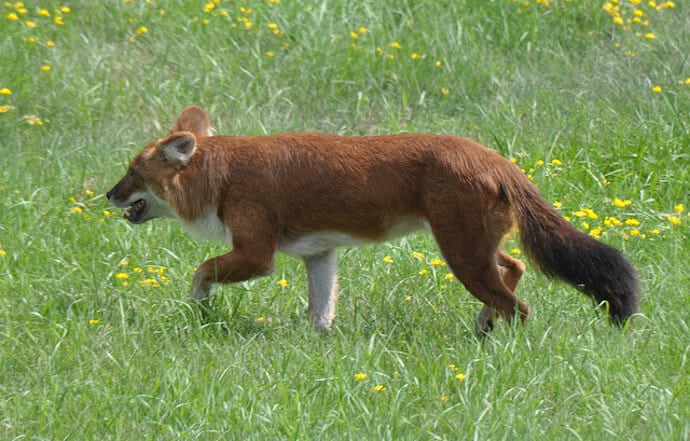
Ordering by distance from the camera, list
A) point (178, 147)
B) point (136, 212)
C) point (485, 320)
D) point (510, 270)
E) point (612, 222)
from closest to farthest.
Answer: point (485, 320)
point (510, 270)
point (178, 147)
point (136, 212)
point (612, 222)

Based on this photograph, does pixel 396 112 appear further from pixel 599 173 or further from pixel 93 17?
pixel 93 17

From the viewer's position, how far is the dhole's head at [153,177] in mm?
7020

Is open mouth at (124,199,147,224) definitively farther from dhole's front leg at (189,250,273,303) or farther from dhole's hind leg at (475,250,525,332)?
dhole's hind leg at (475,250,525,332)

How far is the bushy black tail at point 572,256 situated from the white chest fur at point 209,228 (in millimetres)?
1546

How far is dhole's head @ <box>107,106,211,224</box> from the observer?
23.0ft

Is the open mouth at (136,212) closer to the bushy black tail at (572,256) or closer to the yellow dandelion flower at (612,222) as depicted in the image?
the bushy black tail at (572,256)

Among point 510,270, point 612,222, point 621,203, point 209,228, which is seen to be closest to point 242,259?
point 209,228

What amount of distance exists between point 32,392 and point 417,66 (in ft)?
16.4

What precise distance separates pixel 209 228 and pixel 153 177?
0.42 m

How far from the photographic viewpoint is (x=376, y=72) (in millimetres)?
9992

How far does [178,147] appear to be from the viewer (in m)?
7.02

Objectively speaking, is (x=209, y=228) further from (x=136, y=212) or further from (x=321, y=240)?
(x=321, y=240)

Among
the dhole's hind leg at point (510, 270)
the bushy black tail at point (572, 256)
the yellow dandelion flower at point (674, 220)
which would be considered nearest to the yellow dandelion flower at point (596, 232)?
the yellow dandelion flower at point (674, 220)

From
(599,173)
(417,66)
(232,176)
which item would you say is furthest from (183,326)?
(417,66)
